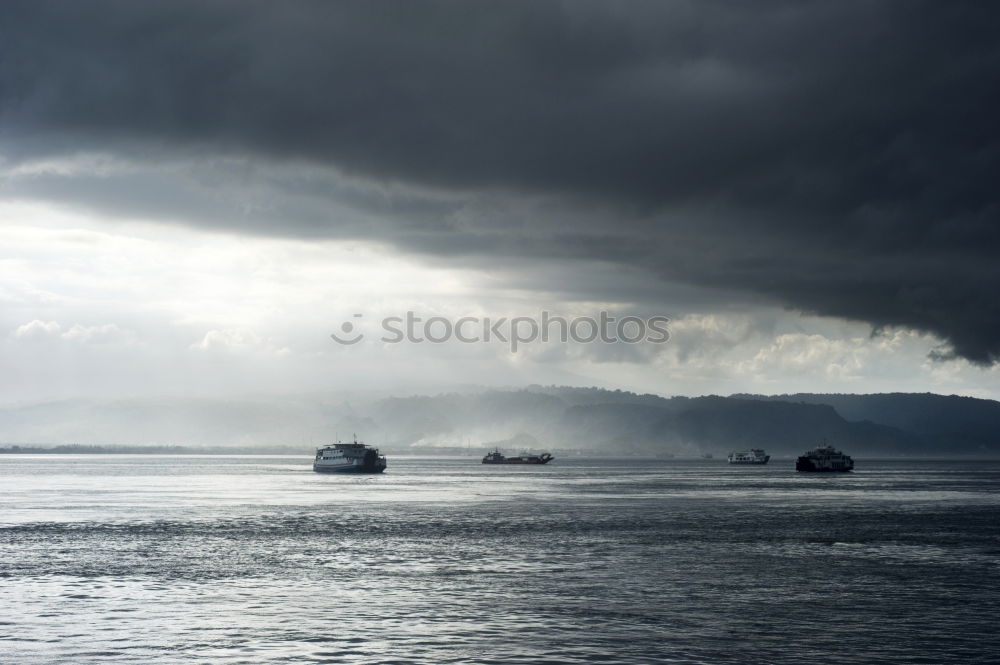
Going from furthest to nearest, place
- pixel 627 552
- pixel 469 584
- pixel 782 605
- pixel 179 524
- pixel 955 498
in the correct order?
pixel 955 498
pixel 179 524
pixel 627 552
pixel 469 584
pixel 782 605

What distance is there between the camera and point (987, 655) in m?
43.2

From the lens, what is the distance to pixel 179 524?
113m

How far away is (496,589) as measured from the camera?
61.8 metres

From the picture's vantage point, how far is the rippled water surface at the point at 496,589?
44.4 meters

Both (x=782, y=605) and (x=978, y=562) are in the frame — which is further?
(x=978, y=562)

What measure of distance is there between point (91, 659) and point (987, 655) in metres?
38.5

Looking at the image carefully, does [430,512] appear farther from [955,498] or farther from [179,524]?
[955,498]

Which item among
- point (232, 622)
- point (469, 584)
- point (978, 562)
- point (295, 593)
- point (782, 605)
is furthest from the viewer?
point (978, 562)

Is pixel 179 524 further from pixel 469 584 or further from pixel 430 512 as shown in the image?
pixel 469 584

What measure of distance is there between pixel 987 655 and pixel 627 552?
41188 millimetres

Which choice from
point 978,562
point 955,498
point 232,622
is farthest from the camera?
point 955,498

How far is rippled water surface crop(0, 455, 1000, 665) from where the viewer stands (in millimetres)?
44406

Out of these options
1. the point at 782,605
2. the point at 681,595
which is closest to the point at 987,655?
the point at 782,605

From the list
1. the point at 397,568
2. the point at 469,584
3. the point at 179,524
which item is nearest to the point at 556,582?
the point at 469,584
